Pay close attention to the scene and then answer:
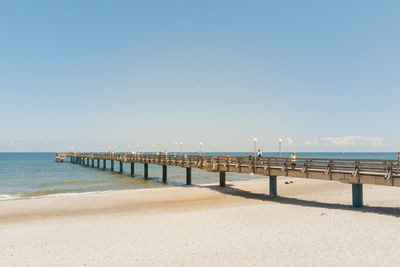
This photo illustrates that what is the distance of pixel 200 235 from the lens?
1154 cm

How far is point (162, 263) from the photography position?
8609mm

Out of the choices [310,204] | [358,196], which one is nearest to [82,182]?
[310,204]

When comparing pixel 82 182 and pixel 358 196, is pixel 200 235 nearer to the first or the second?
pixel 358 196

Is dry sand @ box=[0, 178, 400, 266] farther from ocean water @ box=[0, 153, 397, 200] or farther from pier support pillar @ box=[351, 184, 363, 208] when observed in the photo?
ocean water @ box=[0, 153, 397, 200]

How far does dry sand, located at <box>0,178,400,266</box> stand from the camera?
8828mm

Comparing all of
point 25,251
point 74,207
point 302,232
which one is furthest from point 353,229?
point 74,207

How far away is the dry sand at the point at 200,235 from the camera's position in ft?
29.0

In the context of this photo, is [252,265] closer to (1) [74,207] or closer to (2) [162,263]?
(2) [162,263]

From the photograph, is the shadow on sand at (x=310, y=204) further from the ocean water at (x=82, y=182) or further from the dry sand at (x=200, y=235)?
the ocean water at (x=82, y=182)

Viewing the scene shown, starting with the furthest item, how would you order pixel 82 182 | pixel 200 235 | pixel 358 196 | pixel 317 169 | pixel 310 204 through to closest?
pixel 82 182, pixel 317 169, pixel 310 204, pixel 358 196, pixel 200 235

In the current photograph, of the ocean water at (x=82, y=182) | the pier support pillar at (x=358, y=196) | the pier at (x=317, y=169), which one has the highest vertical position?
the pier at (x=317, y=169)

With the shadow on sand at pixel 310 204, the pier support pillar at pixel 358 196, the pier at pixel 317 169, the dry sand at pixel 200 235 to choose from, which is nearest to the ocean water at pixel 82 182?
the pier at pixel 317 169

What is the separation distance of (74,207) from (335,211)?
15874mm

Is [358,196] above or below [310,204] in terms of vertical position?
above
